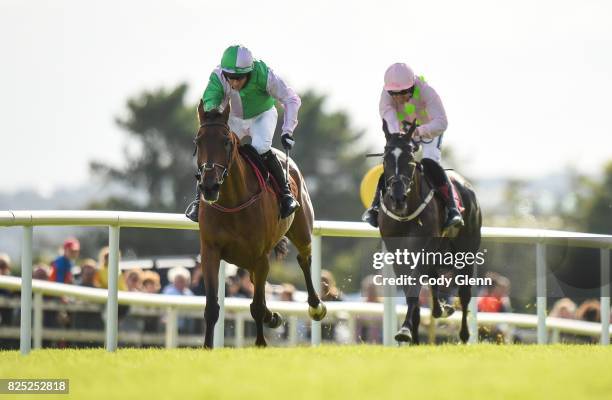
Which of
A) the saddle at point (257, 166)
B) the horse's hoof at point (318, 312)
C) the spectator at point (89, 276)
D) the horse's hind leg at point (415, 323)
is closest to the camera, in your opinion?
the saddle at point (257, 166)

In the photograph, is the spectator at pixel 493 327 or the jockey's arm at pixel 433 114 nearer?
the jockey's arm at pixel 433 114

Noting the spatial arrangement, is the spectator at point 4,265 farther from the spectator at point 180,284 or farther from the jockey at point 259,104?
the jockey at point 259,104

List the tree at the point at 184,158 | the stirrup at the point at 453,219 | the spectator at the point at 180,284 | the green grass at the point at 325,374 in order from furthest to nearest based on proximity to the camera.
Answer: the tree at the point at 184,158 → the spectator at the point at 180,284 → the stirrup at the point at 453,219 → the green grass at the point at 325,374

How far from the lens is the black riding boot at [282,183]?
972 cm

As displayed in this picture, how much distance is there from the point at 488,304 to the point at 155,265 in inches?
221

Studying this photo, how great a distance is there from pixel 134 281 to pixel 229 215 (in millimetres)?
6246

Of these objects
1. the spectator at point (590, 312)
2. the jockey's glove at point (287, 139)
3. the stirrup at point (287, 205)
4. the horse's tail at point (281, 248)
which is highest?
the jockey's glove at point (287, 139)

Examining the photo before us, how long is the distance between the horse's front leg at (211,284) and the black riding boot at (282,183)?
838mm

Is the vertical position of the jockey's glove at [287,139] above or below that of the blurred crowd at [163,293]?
above

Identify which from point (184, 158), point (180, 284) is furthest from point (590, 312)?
point (184, 158)

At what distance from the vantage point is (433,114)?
34.9 ft

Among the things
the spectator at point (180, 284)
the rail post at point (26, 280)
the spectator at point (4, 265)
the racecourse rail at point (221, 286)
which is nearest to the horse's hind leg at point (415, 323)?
the racecourse rail at point (221, 286)

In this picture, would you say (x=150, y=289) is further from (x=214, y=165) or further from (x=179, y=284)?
(x=214, y=165)

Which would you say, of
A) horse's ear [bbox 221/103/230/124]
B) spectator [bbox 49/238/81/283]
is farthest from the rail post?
spectator [bbox 49/238/81/283]
